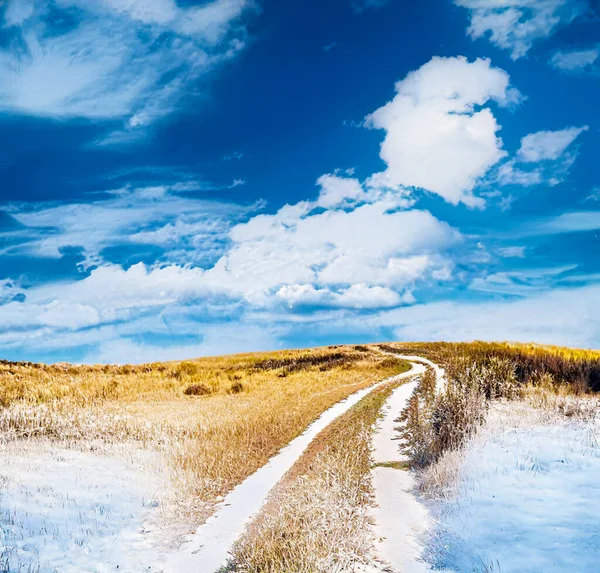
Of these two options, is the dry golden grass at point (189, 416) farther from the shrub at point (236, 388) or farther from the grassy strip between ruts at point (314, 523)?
the grassy strip between ruts at point (314, 523)

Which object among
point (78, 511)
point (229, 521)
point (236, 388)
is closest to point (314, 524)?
point (229, 521)

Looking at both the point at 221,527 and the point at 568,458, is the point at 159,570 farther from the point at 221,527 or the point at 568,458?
the point at 568,458

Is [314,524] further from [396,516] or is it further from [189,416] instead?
Result: [189,416]

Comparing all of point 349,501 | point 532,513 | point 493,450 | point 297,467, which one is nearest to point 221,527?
point 349,501

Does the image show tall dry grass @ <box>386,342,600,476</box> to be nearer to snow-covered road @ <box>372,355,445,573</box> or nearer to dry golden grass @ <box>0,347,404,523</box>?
snow-covered road @ <box>372,355,445,573</box>

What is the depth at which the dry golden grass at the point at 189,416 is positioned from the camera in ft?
37.4

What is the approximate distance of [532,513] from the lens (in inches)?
302

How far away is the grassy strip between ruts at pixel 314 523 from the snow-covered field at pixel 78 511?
65.8 inches

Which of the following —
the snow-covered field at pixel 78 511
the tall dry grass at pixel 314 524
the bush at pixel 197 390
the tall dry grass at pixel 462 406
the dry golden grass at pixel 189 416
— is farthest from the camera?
the bush at pixel 197 390

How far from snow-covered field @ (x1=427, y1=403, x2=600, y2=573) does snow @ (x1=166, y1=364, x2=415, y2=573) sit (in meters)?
3.24

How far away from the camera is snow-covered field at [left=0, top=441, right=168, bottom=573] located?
283 inches

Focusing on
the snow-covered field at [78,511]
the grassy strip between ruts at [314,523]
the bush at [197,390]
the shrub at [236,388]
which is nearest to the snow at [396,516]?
the grassy strip between ruts at [314,523]

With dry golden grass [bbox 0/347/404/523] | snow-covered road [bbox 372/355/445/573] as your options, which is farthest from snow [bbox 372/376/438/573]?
dry golden grass [bbox 0/347/404/523]

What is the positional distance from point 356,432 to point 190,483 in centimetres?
611
